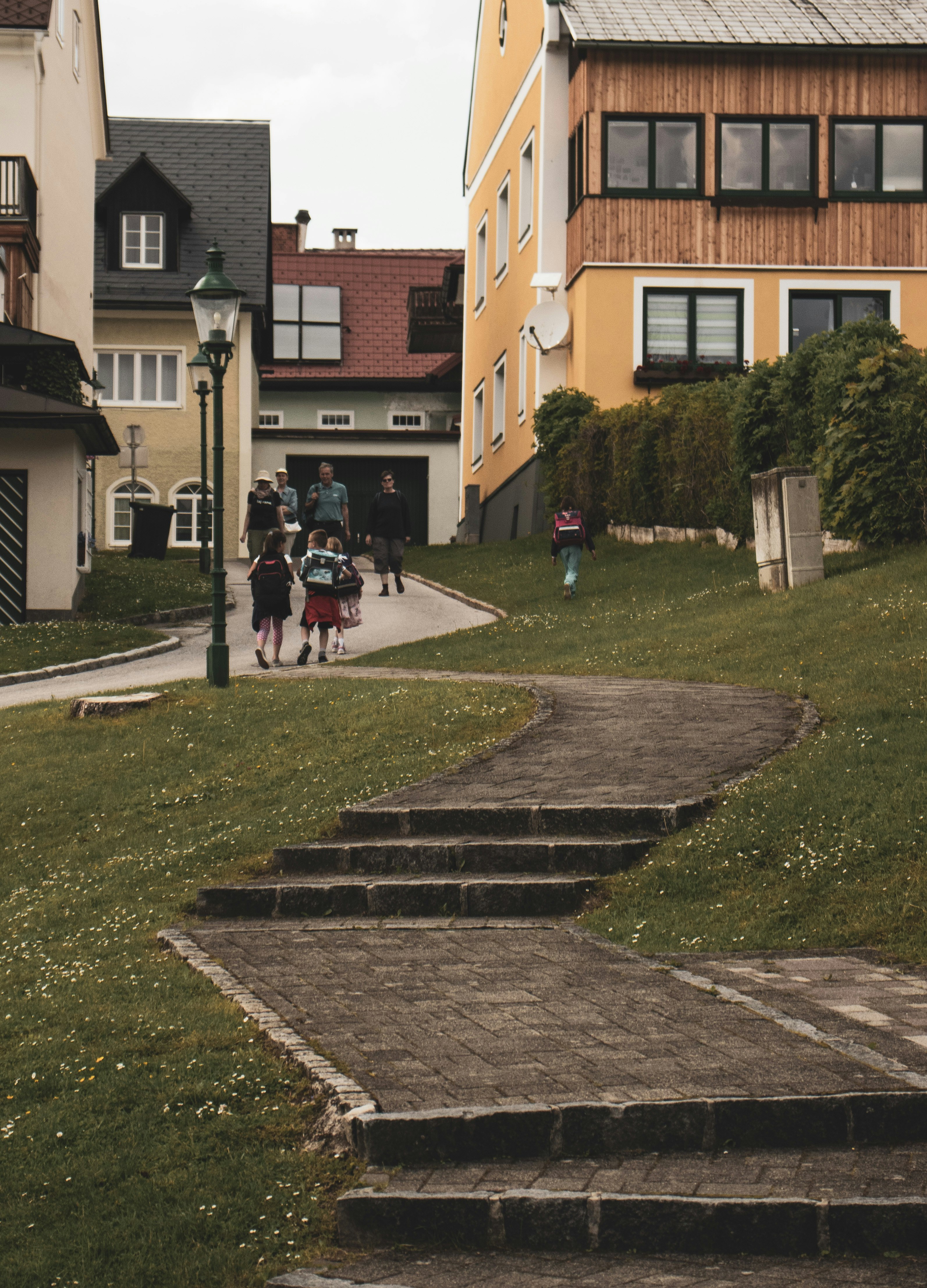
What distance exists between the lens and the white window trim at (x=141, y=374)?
132 ft

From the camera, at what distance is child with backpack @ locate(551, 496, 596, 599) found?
2020 centimetres

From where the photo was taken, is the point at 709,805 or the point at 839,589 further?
the point at 839,589

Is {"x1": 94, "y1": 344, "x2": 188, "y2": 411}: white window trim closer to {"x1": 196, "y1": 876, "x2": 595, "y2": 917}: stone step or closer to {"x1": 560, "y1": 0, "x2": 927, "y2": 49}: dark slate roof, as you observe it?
{"x1": 560, "y1": 0, "x2": 927, "y2": 49}: dark slate roof

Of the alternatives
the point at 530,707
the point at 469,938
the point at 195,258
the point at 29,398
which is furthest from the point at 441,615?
the point at 195,258

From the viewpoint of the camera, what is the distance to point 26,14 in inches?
1102

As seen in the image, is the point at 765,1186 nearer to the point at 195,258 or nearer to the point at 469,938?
the point at 469,938

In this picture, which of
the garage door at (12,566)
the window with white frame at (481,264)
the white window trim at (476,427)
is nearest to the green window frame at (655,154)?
the window with white frame at (481,264)

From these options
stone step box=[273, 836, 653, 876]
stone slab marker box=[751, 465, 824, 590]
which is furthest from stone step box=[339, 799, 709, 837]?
stone slab marker box=[751, 465, 824, 590]

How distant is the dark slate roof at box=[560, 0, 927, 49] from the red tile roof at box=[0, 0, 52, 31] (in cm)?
943

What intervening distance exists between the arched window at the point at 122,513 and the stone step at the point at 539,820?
32.6 meters

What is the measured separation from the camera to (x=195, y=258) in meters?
40.9

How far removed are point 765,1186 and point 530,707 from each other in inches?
296

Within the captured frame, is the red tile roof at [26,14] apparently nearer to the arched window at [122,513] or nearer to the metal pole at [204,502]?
the metal pole at [204,502]

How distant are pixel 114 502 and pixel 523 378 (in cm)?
1352
